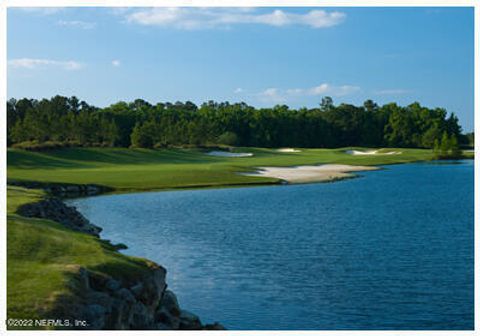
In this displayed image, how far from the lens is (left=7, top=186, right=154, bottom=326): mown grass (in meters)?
14.6

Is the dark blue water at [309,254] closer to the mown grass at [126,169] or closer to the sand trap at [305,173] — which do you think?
the mown grass at [126,169]

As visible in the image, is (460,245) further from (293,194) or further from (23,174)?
(23,174)

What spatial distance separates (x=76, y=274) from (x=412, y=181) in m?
59.8

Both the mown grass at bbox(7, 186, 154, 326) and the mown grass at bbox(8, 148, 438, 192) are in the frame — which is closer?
the mown grass at bbox(7, 186, 154, 326)

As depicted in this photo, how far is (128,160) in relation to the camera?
9469 centimetres

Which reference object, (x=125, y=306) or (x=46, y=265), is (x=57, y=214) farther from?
(x=125, y=306)

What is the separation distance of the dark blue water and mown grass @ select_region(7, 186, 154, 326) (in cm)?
347

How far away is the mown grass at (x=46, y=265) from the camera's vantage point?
14.6 meters

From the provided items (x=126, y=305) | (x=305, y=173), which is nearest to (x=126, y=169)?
(x=305, y=173)

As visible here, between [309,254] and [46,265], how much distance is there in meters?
14.1

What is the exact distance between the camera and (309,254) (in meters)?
28.6

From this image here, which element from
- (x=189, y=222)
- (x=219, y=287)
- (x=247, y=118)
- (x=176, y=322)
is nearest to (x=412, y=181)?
(x=189, y=222)

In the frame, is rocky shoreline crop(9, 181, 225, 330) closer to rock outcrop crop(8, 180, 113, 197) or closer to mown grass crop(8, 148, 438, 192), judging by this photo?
rock outcrop crop(8, 180, 113, 197)

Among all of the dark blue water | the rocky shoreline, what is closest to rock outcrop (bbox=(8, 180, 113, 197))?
the dark blue water
